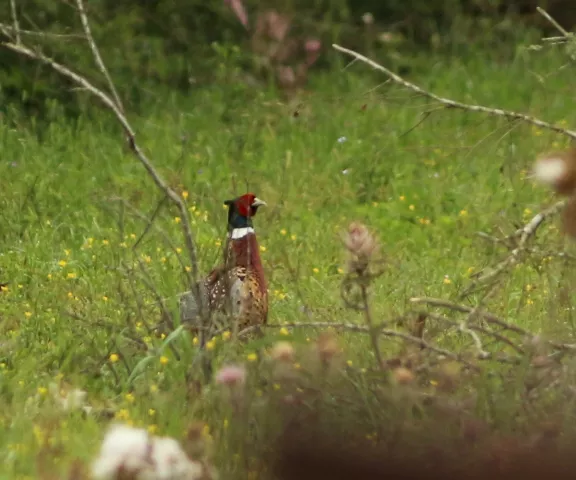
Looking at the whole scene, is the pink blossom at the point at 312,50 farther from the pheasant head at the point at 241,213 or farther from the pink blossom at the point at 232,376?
the pink blossom at the point at 232,376

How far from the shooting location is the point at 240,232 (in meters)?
5.02

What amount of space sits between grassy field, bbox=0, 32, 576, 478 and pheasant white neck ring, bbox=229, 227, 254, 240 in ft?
0.68

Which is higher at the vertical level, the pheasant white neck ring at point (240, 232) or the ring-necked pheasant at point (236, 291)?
the pheasant white neck ring at point (240, 232)

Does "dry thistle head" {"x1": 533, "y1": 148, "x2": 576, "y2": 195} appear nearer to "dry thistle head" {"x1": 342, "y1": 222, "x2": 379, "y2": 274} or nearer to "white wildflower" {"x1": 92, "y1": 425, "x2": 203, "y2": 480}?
"dry thistle head" {"x1": 342, "y1": 222, "x2": 379, "y2": 274}

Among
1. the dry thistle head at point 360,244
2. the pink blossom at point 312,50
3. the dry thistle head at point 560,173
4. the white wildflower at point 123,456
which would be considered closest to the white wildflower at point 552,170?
the dry thistle head at point 560,173

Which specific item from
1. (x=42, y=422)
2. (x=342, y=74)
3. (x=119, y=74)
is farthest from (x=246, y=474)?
(x=342, y=74)

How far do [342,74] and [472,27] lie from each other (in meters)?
1.60

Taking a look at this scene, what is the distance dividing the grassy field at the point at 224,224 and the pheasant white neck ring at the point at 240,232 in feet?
0.68

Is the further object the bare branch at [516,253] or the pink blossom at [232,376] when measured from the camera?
the bare branch at [516,253]

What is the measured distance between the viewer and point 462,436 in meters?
2.98

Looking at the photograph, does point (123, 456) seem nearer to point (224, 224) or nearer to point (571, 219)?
point (571, 219)

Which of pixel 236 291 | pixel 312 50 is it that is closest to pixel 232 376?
pixel 236 291

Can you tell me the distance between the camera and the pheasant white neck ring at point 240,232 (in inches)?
197

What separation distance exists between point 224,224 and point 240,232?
4.26ft
